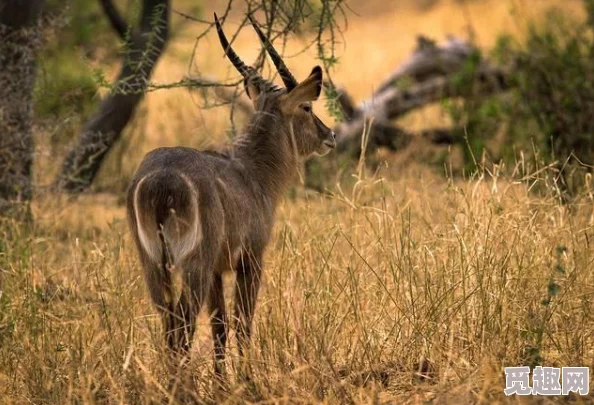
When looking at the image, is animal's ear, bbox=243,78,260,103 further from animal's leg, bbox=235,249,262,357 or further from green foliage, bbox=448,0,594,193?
green foliage, bbox=448,0,594,193

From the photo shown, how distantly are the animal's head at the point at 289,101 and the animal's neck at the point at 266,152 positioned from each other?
5cm

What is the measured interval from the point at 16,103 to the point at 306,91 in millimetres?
2458

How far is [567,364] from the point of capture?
16.4 feet

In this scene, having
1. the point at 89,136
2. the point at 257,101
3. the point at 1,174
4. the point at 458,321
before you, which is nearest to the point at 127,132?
the point at 89,136

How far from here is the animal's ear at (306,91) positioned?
5722 millimetres

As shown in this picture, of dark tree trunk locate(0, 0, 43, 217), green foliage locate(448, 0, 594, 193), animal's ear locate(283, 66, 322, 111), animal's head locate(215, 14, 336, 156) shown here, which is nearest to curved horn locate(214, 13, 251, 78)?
animal's head locate(215, 14, 336, 156)

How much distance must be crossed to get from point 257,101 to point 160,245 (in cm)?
151

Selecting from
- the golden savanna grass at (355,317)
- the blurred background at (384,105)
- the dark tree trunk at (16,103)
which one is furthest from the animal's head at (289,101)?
the dark tree trunk at (16,103)

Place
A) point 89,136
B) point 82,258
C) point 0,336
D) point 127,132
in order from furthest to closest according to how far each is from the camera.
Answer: point 127,132
point 89,136
point 82,258
point 0,336

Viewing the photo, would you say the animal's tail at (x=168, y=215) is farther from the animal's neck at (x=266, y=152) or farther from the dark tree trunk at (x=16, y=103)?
the dark tree trunk at (x=16, y=103)

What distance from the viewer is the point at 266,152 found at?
19.7 ft

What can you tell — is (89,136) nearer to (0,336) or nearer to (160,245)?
(0,336)

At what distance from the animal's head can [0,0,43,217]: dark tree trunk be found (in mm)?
1949

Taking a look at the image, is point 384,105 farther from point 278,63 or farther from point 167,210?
point 167,210
